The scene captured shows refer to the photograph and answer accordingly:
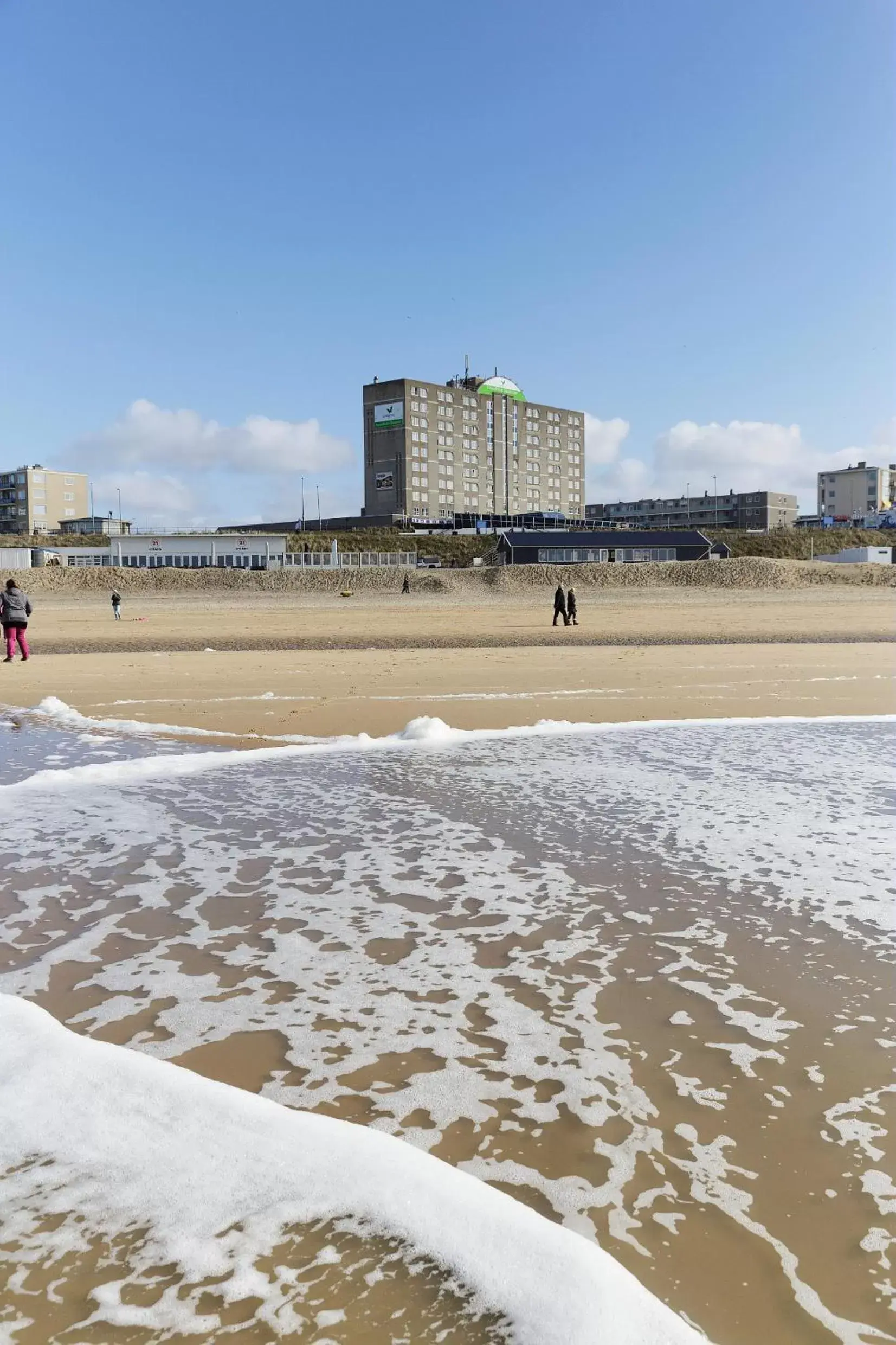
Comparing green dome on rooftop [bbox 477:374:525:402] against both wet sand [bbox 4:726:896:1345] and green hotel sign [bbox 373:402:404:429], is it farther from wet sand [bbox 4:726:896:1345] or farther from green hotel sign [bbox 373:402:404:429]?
wet sand [bbox 4:726:896:1345]

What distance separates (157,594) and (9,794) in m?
56.6

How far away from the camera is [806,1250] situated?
2.40m

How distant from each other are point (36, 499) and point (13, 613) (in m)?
122

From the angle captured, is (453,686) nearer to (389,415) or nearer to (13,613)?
(13,613)

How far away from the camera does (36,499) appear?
131 meters

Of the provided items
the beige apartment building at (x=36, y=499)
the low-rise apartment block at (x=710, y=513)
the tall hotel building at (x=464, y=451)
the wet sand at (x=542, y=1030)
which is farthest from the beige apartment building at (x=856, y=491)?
the wet sand at (x=542, y=1030)

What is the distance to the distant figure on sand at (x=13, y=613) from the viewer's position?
21094 millimetres

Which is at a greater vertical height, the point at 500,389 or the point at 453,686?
the point at 500,389

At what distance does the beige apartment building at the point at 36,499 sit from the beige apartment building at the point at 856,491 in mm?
115983

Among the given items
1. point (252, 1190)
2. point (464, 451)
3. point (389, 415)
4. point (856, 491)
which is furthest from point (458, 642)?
point (856, 491)

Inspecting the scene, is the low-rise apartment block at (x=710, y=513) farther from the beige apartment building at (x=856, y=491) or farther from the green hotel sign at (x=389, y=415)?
the green hotel sign at (x=389, y=415)

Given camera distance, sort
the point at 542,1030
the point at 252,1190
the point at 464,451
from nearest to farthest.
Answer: the point at 252,1190, the point at 542,1030, the point at 464,451

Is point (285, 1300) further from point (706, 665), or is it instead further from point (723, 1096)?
point (706, 665)

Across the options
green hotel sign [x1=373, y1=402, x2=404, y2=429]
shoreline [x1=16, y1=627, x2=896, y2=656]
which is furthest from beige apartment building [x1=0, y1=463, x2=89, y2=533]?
shoreline [x1=16, y1=627, x2=896, y2=656]
